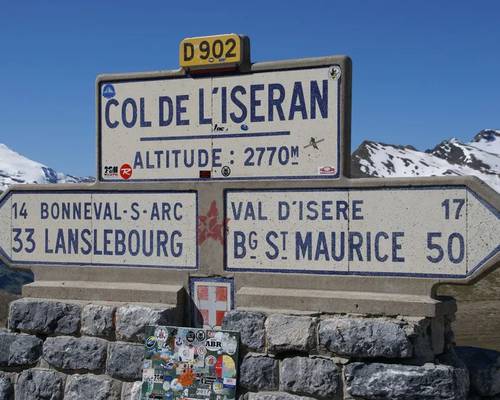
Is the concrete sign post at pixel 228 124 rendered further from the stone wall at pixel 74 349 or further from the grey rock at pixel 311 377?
the grey rock at pixel 311 377

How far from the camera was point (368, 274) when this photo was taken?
486 centimetres

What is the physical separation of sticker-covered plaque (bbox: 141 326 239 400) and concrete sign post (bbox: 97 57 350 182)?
4.07 ft

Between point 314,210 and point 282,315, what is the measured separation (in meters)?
0.81

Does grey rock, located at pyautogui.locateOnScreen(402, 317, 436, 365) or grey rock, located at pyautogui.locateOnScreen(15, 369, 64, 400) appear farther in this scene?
grey rock, located at pyautogui.locateOnScreen(15, 369, 64, 400)

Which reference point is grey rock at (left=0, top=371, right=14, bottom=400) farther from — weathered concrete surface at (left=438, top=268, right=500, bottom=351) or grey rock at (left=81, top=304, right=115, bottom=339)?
weathered concrete surface at (left=438, top=268, right=500, bottom=351)

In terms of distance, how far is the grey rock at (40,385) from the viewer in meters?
5.59

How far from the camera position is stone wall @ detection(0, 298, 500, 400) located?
15.0 feet

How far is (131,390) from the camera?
210 inches

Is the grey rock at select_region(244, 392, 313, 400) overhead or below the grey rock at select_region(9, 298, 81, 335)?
below

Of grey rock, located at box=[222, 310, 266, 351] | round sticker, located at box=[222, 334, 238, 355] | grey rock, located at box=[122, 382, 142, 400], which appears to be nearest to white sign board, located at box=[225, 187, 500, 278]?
grey rock, located at box=[222, 310, 266, 351]

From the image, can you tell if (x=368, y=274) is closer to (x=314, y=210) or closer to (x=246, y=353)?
(x=314, y=210)

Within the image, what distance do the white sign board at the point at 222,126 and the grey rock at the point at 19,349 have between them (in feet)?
4.97

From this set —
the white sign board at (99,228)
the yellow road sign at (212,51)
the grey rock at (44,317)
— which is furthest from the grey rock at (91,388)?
the yellow road sign at (212,51)

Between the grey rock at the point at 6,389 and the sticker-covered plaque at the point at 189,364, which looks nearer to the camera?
the sticker-covered plaque at the point at 189,364
